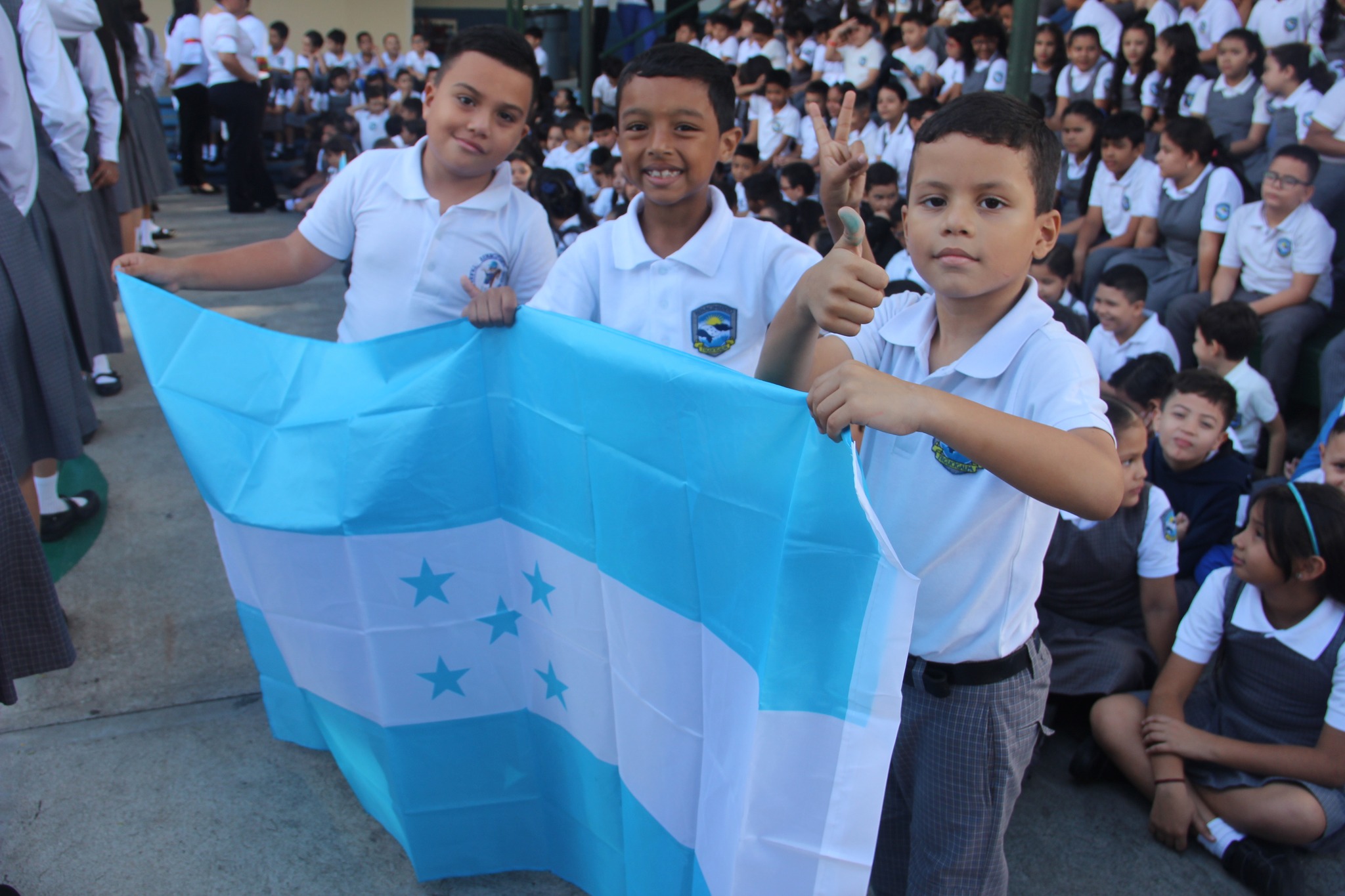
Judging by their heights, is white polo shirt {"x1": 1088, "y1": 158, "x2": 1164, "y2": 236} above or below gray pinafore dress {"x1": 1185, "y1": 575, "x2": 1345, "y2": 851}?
above

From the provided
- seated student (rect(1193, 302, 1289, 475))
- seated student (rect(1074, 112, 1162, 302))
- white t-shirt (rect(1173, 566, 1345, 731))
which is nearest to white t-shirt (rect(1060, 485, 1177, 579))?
white t-shirt (rect(1173, 566, 1345, 731))

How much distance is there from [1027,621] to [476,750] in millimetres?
1118

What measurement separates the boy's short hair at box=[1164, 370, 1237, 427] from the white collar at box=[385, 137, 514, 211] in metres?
2.27

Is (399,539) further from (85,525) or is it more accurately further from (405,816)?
(85,525)

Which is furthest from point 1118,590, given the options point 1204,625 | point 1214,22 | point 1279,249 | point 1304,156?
point 1214,22

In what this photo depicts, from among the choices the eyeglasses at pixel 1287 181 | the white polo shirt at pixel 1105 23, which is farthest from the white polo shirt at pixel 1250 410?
the white polo shirt at pixel 1105 23

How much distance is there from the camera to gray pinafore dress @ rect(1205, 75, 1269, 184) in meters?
5.76

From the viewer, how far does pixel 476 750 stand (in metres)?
2.05

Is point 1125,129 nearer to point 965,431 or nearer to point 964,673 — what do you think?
point 964,673

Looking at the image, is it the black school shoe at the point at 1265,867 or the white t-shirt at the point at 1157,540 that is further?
the white t-shirt at the point at 1157,540

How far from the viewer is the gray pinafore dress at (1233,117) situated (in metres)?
5.76

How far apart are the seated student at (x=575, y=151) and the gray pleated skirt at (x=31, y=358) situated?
6.47 meters

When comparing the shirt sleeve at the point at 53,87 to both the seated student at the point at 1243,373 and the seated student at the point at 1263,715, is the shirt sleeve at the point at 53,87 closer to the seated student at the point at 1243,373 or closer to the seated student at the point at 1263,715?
the seated student at the point at 1263,715

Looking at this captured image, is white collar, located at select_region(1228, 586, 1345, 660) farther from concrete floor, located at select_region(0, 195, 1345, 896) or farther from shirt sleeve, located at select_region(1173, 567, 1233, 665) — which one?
concrete floor, located at select_region(0, 195, 1345, 896)
